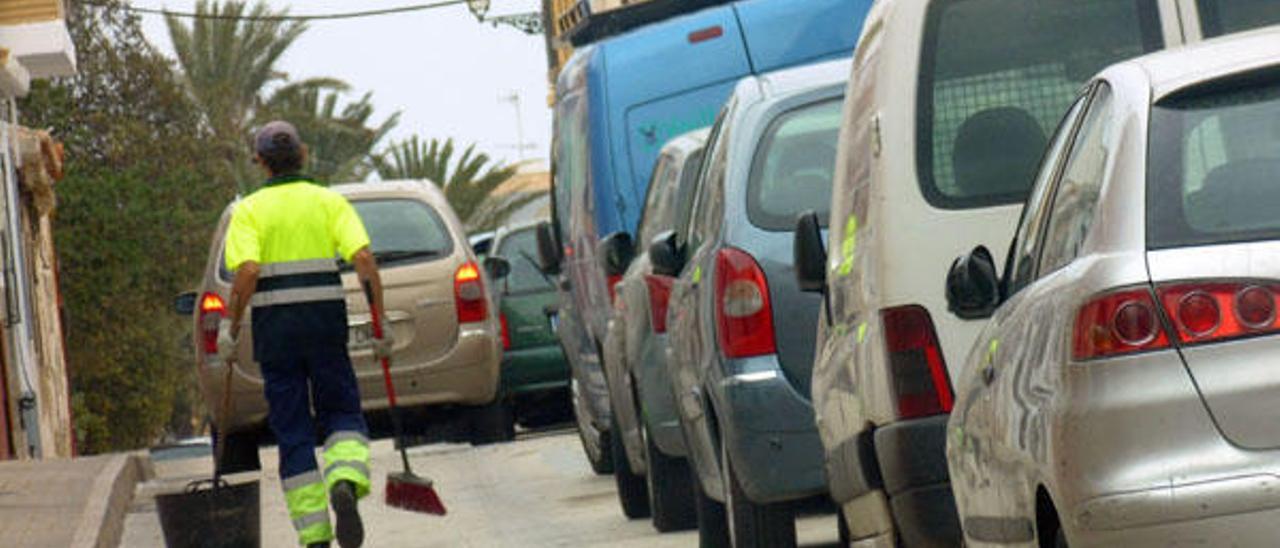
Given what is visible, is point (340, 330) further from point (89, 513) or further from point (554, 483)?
point (554, 483)

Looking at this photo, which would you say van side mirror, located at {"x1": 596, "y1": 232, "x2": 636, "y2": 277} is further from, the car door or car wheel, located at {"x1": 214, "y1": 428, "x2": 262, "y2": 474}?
the car door

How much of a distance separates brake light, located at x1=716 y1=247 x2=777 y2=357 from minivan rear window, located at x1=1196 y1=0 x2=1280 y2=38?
2.36 meters

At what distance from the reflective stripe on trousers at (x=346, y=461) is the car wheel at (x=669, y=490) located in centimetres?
159

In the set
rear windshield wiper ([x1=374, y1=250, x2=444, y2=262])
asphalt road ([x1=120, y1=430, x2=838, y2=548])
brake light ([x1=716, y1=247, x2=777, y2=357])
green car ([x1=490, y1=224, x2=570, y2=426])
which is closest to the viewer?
brake light ([x1=716, y1=247, x2=777, y2=357])

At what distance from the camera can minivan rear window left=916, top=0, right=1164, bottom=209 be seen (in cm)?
850

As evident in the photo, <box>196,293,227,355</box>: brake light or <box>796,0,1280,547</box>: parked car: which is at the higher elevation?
<box>796,0,1280,547</box>: parked car

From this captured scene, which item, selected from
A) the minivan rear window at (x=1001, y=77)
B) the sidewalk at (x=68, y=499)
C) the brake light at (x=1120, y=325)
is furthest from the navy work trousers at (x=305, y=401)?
the brake light at (x=1120, y=325)

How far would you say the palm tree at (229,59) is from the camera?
178ft

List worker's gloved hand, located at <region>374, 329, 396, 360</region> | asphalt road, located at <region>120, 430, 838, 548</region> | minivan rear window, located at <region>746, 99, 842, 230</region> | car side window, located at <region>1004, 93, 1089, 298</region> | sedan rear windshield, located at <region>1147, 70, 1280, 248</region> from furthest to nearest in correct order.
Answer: asphalt road, located at <region>120, 430, 838, 548</region> < worker's gloved hand, located at <region>374, 329, 396, 360</region> < minivan rear window, located at <region>746, 99, 842, 230</region> < car side window, located at <region>1004, 93, 1089, 298</region> < sedan rear windshield, located at <region>1147, 70, 1280, 248</region>

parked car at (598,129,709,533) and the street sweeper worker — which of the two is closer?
the street sweeper worker

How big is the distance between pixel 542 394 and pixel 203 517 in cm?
1217

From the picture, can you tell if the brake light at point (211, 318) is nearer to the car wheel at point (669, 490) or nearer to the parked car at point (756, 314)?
the car wheel at point (669, 490)

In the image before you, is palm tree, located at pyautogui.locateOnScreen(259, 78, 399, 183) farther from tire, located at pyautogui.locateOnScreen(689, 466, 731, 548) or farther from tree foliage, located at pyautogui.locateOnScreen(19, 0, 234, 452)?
tire, located at pyautogui.locateOnScreen(689, 466, 731, 548)

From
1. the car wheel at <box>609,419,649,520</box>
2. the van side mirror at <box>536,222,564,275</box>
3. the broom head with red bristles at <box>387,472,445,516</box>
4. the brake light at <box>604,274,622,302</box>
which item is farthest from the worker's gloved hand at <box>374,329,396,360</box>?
the van side mirror at <box>536,222,564,275</box>
